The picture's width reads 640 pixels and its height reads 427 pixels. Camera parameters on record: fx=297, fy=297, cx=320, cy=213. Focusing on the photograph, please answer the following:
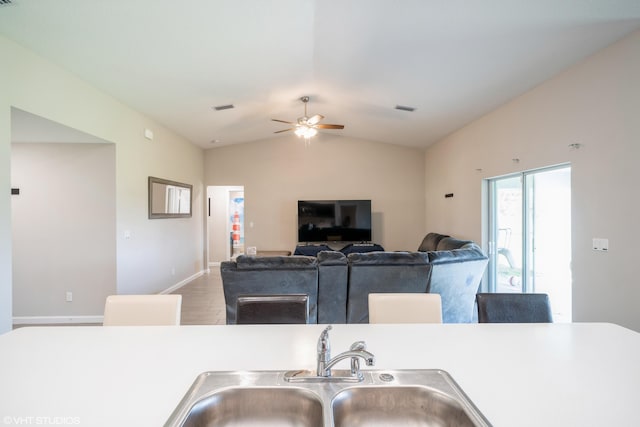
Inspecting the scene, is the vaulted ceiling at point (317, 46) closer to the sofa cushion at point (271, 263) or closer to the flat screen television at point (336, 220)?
the sofa cushion at point (271, 263)

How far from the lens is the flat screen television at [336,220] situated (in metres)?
6.91

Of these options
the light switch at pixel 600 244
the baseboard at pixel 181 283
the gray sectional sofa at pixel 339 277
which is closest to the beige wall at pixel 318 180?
the baseboard at pixel 181 283

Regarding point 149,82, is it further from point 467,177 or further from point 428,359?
point 467,177

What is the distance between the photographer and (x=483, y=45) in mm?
2789

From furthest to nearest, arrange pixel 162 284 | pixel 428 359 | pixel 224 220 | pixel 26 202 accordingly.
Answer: pixel 224 220 → pixel 162 284 → pixel 26 202 → pixel 428 359

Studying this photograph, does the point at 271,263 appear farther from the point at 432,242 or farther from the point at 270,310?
the point at 432,242

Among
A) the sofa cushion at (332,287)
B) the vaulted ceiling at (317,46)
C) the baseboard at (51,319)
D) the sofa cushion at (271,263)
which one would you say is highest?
the vaulted ceiling at (317,46)

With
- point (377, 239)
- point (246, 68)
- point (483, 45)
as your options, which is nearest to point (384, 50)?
point (483, 45)

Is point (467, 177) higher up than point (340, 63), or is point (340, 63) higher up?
point (340, 63)

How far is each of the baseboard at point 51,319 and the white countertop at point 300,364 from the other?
2.97 meters

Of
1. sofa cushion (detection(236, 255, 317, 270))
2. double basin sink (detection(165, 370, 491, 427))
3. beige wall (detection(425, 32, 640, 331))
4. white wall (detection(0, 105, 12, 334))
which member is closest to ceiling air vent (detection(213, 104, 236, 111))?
white wall (detection(0, 105, 12, 334))

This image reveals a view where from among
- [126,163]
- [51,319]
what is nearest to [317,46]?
[126,163]

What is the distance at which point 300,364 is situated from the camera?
3.84 feet

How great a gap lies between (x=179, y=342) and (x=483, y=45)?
3388mm
